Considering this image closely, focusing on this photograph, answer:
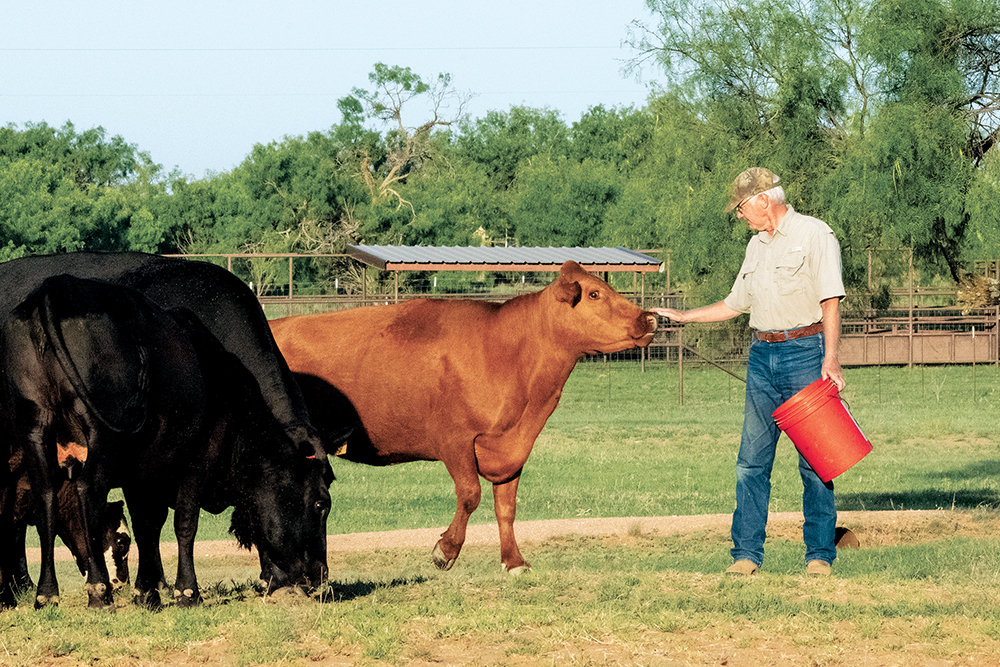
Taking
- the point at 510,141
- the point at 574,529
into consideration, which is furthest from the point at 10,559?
the point at 510,141

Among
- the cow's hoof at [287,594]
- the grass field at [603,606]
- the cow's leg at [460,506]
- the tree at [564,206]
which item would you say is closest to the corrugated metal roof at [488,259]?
the grass field at [603,606]

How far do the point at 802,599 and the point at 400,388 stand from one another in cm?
301

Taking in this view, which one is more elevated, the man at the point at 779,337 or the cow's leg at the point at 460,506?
the man at the point at 779,337

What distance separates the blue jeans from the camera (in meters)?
7.06

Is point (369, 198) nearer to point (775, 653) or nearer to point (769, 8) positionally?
point (769, 8)

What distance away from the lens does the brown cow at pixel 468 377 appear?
307 inches

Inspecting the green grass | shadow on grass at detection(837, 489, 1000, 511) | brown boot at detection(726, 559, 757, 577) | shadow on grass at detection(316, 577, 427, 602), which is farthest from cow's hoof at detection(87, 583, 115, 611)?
shadow on grass at detection(837, 489, 1000, 511)

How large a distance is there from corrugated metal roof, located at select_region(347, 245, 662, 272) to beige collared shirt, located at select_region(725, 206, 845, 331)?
17042 millimetres

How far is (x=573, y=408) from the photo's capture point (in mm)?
25266

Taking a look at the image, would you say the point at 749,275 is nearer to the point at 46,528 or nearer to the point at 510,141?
the point at 46,528

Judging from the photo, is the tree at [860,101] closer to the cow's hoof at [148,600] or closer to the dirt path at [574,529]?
the dirt path at [574,529]

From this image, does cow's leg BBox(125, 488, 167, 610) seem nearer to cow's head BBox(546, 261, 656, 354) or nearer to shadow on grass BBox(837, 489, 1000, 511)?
cow's head BBox(546, 261, 656, 354)

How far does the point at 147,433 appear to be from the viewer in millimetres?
6008

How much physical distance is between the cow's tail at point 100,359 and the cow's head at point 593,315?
114 inches
